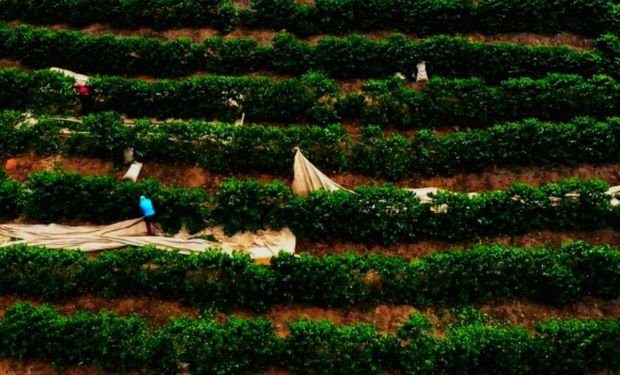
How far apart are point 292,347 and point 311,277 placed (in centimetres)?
171

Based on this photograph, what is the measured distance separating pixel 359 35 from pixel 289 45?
2.28 metres

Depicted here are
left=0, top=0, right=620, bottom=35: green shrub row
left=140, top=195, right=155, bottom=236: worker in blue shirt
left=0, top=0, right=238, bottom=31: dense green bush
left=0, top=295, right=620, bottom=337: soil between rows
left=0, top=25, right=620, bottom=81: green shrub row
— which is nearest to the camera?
left=0, top=295, right=620, bottom=337: soil between rows

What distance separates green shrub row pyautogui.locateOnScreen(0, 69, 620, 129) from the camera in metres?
17.9

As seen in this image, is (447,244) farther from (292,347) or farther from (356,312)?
(292,347)

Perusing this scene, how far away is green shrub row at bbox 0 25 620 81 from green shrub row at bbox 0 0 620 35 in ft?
3.73

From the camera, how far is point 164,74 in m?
19.3

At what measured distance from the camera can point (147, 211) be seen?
1489cm

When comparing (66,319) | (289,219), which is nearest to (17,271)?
(66,319)

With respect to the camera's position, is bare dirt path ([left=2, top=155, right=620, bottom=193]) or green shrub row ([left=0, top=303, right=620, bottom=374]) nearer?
green shrub row ([left=0, top=303, right=620, bottom=374])

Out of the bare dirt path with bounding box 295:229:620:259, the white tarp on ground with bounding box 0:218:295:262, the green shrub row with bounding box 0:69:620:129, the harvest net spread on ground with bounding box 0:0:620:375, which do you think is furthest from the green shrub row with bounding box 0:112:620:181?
the white tarp on ground with bounding box 0:218:295:262

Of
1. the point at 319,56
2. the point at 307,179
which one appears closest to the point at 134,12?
the point at 319,56

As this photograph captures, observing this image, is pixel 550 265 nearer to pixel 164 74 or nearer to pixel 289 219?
pixel 289 219

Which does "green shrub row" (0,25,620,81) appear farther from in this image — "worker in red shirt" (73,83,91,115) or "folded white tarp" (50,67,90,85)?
"worker in red shirt" (73,83,91,115)

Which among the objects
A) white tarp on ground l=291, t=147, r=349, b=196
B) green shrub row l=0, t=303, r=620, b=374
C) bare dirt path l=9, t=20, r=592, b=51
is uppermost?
bare dirt path l=9, t=20, r=592, b=51
